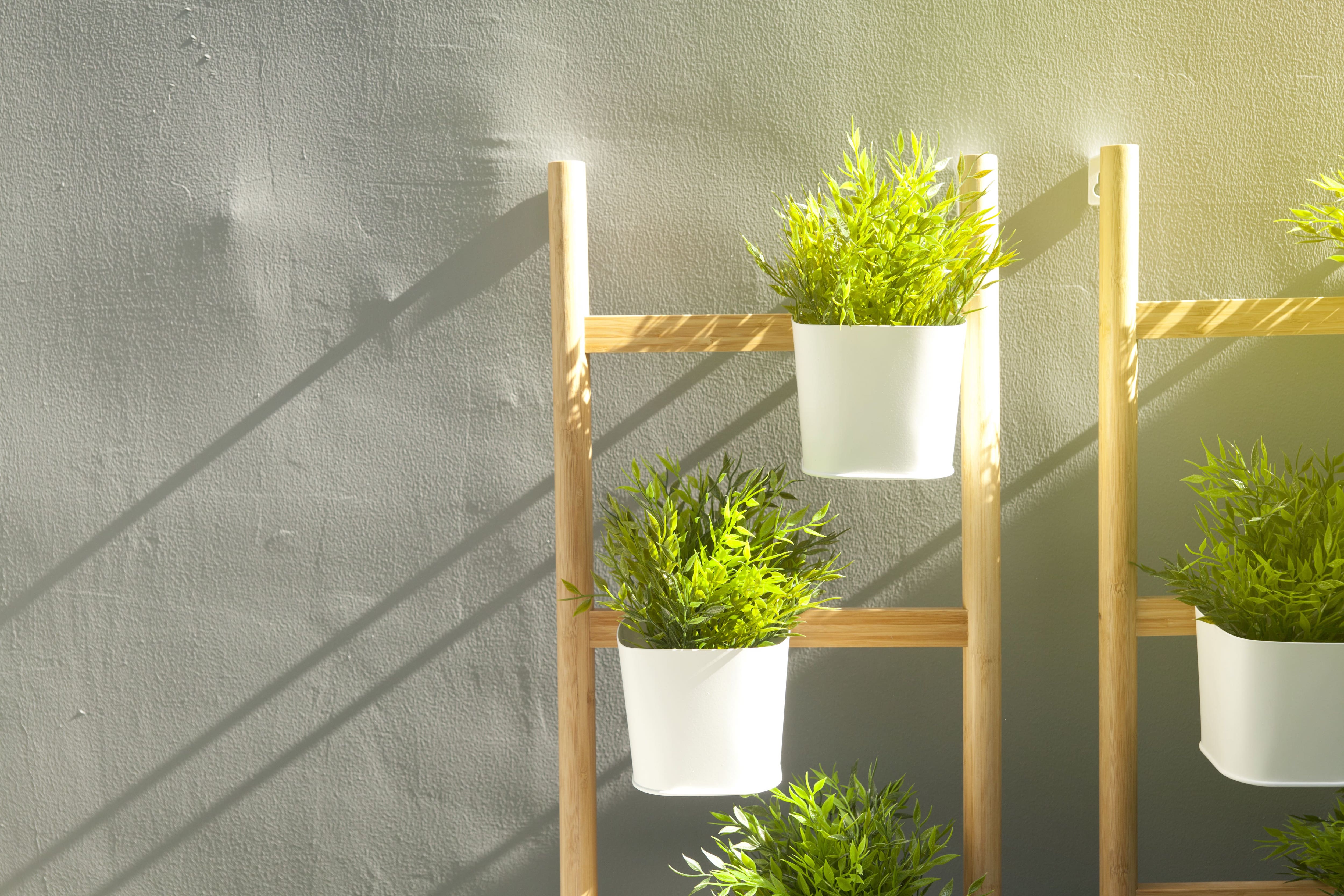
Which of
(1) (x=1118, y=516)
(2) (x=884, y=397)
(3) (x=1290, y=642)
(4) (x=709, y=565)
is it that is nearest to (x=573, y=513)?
(4) (x=709, y=565)

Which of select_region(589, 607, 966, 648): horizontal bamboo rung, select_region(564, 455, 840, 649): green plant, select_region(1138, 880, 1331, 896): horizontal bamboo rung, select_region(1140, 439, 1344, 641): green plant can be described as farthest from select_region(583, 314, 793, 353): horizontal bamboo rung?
select_region(1138, 880, 1331, 896): horizontal bamboo rung

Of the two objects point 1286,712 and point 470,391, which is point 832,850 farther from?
point 470,391

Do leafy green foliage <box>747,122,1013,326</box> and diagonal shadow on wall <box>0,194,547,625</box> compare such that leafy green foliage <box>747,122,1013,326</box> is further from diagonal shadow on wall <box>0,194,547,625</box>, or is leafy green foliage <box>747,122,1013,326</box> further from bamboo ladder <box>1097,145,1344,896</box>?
diagonal shadow on wall <box>0,194,547,625</box>

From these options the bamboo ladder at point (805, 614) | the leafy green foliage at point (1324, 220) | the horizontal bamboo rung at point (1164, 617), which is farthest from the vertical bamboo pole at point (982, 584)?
the leafy green foliage at point (1324, 220)

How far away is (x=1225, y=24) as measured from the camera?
0.90 meters

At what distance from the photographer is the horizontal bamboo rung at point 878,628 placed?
81 cm

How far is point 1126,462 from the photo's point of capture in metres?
0.78

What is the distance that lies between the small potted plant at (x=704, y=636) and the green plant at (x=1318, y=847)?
1.54 ft

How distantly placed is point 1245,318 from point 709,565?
51 cm

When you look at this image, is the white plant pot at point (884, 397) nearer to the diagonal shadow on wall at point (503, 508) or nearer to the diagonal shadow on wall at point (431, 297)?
the diagonal shadow on wall at point (503, 508)

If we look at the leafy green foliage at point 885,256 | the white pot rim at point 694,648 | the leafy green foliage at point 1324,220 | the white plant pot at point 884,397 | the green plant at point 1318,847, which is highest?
the leafy green foliage at point 1324,220

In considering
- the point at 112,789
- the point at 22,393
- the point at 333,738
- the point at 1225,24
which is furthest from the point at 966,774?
the point at 22,393

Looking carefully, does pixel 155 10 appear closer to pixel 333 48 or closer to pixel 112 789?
pixel 333 48

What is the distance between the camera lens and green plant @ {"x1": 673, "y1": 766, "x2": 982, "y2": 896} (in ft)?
2.40
